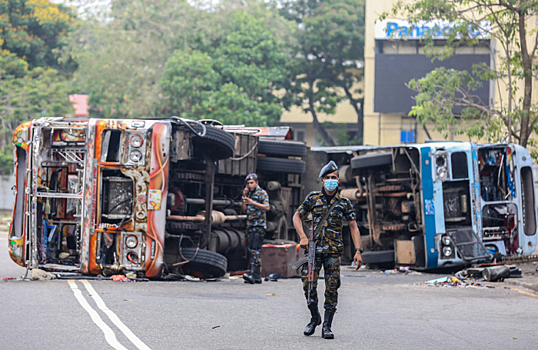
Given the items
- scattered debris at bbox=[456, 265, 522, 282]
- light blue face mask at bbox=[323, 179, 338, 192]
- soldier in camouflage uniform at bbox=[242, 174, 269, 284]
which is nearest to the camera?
light blue face mask at bbox=[323, 179, 338, 192]

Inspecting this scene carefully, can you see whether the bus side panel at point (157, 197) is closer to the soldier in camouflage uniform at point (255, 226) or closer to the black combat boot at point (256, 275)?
the soldier in camouflage uniform at point (255, 226)

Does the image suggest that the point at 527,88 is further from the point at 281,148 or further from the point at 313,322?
the point at 313,322

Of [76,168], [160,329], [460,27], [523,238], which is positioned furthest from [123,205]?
[460,27]

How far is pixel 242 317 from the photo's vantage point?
26.3 ft

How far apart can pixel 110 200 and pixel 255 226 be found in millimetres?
2379

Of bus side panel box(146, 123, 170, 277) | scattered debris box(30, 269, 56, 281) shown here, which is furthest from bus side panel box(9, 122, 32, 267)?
bus side panel box(146, 123, 170, 277)

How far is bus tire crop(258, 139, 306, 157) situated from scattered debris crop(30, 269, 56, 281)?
498cm

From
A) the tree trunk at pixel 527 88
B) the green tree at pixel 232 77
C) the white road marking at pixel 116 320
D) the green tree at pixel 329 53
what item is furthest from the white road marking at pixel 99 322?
the green tree at pixel 329 53

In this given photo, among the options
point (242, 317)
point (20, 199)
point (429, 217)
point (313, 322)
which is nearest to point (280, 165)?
point (429, 217)

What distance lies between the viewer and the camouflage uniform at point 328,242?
285 inches

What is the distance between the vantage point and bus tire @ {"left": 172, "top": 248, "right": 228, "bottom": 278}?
11414 millimetres

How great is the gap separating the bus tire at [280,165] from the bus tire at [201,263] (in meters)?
3.00

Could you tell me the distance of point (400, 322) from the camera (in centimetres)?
812

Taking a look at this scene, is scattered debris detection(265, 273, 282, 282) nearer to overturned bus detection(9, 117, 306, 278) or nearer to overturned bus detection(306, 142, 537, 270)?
overturned bus detection(9, 117, 306, 278)
